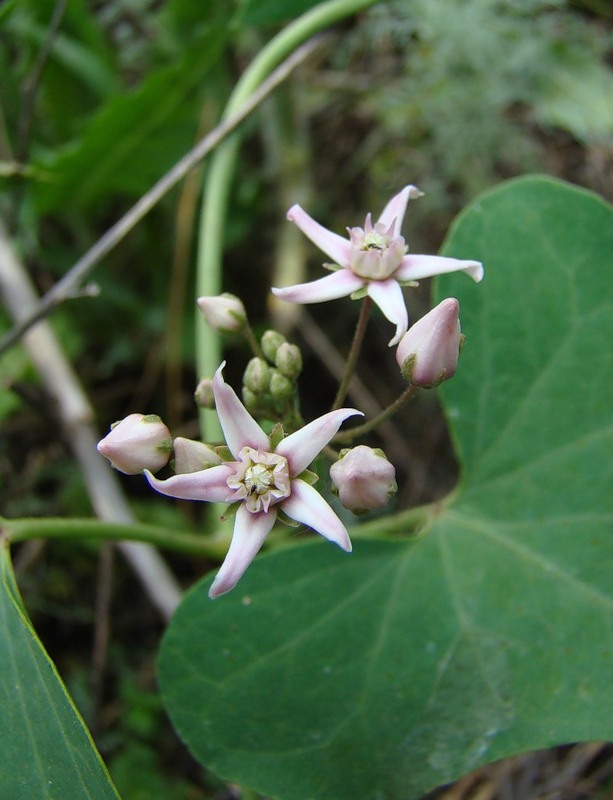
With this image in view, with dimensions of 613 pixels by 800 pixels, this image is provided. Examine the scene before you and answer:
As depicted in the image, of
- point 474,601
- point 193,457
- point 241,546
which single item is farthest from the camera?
point 474,601

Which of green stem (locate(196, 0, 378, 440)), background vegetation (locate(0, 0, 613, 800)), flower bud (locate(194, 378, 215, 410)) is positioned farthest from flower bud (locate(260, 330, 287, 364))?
background vegetation (locate(0, 0, 613, 800))

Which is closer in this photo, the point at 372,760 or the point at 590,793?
the point at 372,760

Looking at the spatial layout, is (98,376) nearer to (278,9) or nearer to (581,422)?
(278,9)

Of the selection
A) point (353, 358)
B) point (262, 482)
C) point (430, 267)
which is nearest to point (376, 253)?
point (430, 267)

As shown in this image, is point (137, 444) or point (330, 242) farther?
point (330, 242)

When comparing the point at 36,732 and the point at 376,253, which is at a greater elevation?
the point at 376,253

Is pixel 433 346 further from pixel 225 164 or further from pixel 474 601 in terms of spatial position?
pixel 225 164

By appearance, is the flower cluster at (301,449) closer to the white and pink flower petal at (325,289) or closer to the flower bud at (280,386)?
the white and pink flower petal at (325,289)

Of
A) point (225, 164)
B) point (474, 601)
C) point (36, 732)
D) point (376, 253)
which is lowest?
point (474, 601)

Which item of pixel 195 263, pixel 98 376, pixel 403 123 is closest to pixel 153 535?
pixel 98 376
